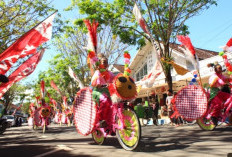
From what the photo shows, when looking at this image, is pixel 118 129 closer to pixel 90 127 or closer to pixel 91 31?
pixel 90 127

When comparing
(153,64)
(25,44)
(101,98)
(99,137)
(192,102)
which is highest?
(153,64)

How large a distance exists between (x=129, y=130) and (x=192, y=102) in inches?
97.3

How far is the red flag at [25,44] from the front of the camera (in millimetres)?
4184

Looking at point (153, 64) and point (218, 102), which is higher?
point (153, 64)

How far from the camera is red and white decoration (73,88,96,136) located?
4.27 meters

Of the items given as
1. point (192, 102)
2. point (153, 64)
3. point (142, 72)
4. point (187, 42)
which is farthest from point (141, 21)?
point (142, 72)

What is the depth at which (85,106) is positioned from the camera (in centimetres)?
451

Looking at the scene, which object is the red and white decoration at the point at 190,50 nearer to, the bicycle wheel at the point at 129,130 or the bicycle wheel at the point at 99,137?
the bicycle wheel at the point at 129,130

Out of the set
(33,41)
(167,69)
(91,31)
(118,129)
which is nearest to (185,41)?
(91,31)

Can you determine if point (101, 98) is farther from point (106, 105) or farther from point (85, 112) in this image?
point (85, 112)

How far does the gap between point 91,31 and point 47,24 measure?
899 mm

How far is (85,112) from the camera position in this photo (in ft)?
14.6

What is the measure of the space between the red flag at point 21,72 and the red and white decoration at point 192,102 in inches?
145

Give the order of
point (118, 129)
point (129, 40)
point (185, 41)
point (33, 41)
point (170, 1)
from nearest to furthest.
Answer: point (118, 129)
point (33, 41)
point (185, 41)
point (170, 1)
point (129, 40)
